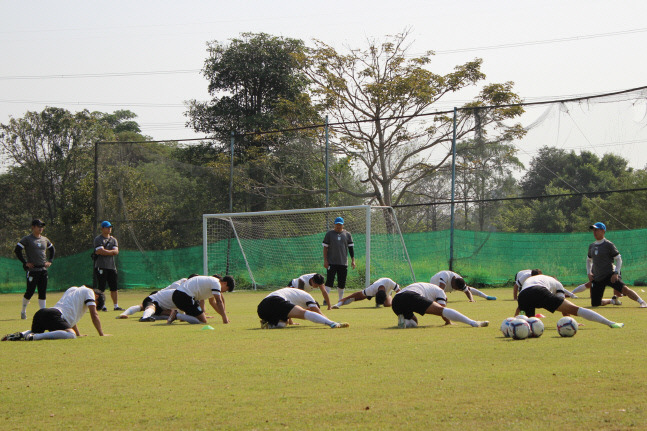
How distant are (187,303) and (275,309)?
2128 millimetres

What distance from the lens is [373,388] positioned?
233 inches

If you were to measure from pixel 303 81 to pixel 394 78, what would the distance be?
6.93 m

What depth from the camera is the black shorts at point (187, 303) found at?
12523 mm

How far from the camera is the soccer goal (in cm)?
2397

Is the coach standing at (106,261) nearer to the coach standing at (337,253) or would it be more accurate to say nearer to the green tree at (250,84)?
the coach standing at (337,253)

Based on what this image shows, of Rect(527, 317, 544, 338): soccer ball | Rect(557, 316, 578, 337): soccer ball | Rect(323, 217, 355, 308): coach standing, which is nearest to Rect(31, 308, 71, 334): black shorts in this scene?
Rect(527, 317, 544, 338): soccer ball

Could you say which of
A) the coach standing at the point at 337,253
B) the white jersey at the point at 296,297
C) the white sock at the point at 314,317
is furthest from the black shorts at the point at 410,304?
the coach standing at the point at 337,253

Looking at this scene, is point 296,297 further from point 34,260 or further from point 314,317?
point 34,260

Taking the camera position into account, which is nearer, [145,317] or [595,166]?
[145,317]

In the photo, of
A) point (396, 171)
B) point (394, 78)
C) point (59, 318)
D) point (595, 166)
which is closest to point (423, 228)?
point (396, 171)

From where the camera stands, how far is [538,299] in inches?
381

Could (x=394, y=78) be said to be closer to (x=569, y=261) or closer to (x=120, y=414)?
(x=569, y=261)

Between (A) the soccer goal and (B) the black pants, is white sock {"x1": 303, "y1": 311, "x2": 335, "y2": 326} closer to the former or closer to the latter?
(B) the black pants

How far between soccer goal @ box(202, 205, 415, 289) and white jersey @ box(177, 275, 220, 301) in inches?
446
